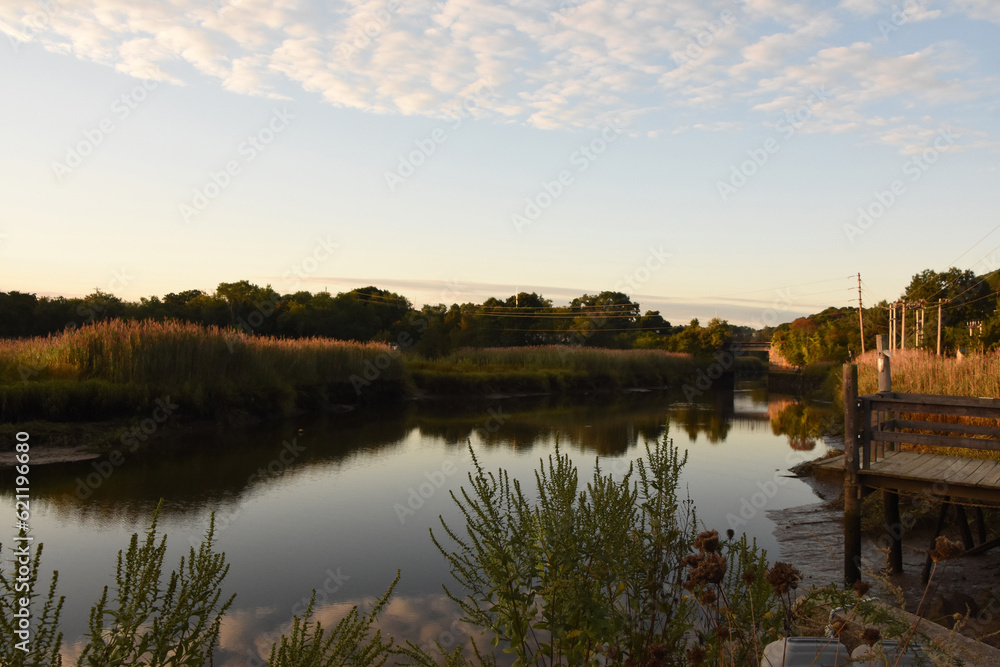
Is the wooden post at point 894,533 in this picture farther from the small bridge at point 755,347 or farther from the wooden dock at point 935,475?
the small bridge at point 755,347

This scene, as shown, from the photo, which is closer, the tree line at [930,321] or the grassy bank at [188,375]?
the grassy bank at [188,375]

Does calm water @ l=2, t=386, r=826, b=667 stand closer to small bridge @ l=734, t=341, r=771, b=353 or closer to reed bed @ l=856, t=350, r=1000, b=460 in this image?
reed bed @ l=856, t=350, r=1000, b=460

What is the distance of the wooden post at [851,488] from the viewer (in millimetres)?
6133

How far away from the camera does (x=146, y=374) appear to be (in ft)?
47.4

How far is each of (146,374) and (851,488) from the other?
1306 cm

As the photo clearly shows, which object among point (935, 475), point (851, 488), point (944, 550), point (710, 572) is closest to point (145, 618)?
point (710, 572)

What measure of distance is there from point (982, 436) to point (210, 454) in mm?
10806

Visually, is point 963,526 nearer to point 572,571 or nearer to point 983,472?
point 983,472

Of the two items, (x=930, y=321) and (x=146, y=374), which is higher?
(x=930, y=321)

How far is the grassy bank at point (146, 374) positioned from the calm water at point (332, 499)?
114cm

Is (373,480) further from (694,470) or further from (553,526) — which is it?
(553,526)

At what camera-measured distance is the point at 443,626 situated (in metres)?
4.98

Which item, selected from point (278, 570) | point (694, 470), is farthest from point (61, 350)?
point (694, 470)

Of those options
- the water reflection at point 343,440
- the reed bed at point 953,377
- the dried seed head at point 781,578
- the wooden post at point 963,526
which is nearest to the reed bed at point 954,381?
the reed bed at point 953,377
